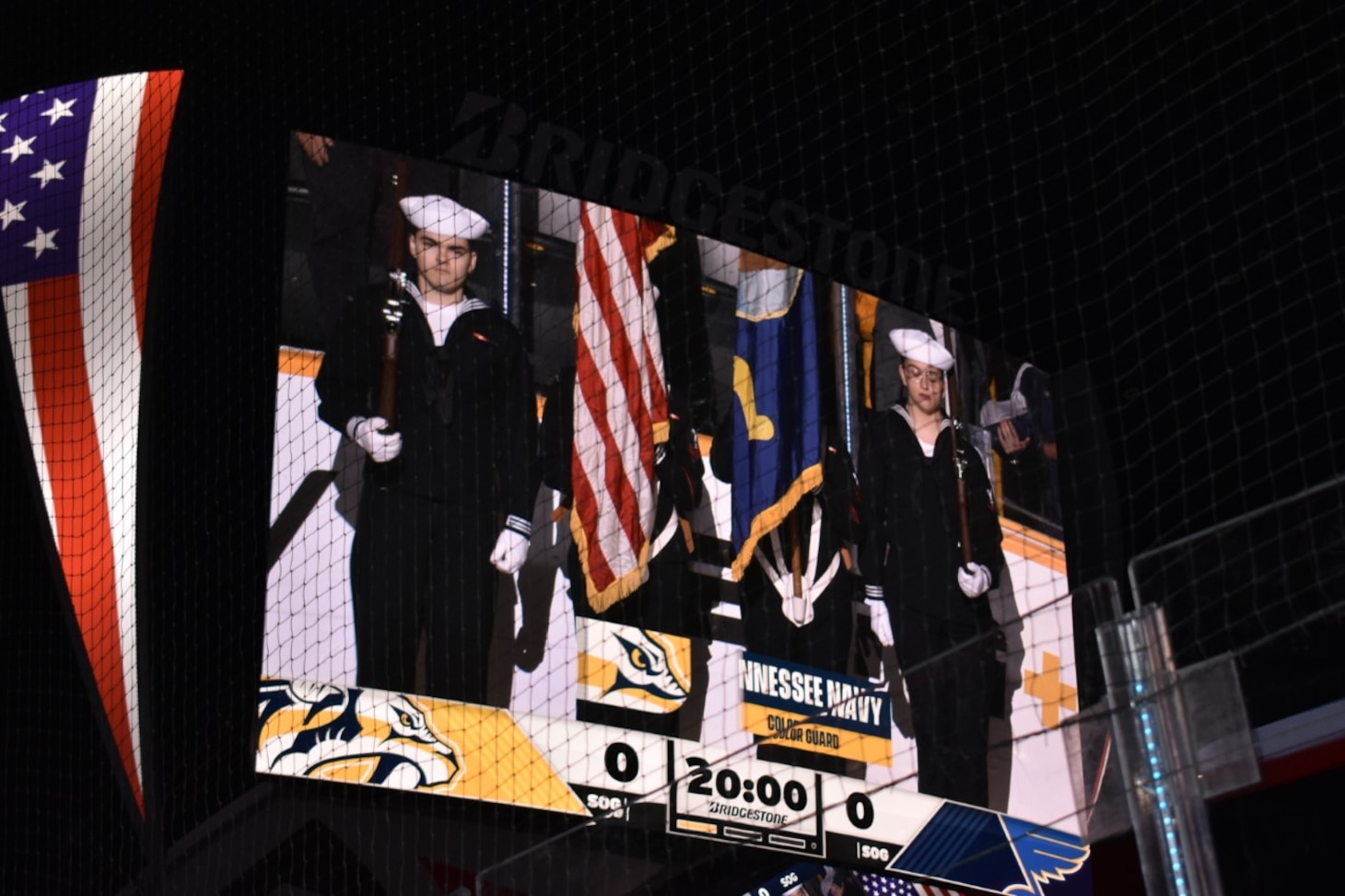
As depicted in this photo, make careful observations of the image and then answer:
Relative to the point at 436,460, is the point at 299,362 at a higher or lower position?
higher

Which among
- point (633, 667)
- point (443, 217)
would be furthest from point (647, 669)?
point (443, 217)

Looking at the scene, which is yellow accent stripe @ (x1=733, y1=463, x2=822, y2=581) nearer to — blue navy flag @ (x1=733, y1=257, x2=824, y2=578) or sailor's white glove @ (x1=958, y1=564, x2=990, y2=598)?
blue navy flag @ (x1=733, y1=257, x2=824, y2=578)

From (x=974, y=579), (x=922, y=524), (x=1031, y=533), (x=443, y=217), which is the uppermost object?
(x=443, y=217)

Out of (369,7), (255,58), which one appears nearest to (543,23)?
(369,7)

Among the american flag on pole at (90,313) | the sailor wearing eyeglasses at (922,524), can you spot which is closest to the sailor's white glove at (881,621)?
the sailor wearing eyeglasses at (922,524)

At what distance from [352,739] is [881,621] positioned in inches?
77.1

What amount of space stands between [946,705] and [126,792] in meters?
3.11

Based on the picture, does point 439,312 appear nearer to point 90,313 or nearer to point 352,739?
point 90,313

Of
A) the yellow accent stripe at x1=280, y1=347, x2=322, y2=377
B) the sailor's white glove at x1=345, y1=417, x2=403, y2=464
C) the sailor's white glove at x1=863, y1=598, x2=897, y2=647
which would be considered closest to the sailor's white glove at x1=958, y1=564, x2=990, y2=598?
the sailor's white glove at x1=863, y1=598, x2=897, y2=647

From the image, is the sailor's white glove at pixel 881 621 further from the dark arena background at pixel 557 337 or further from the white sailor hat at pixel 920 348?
the white sailor hat at pixel 920 348

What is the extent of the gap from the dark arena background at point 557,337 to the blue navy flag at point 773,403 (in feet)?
0.07

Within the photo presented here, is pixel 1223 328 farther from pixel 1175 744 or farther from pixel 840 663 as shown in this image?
pixel 1175 744

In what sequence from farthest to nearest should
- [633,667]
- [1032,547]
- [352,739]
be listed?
[1032,547] < [633,667] < [352,739]

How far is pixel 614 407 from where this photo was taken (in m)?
4.91
